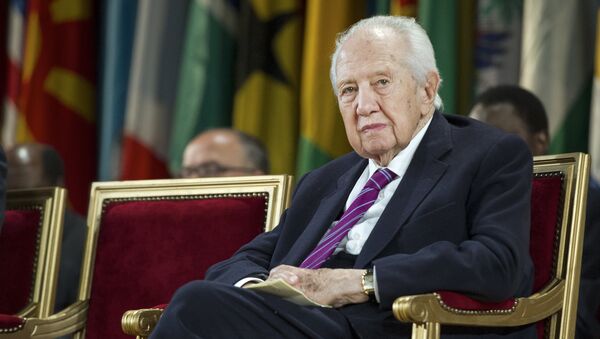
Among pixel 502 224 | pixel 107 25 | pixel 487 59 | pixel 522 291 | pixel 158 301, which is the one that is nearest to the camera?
pixel 502 224

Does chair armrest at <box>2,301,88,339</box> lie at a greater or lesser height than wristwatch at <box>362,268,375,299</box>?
lesser

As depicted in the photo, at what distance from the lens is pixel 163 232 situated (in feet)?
10.6

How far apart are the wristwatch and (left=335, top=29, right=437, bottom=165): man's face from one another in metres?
0.41

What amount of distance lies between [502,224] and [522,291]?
250mm

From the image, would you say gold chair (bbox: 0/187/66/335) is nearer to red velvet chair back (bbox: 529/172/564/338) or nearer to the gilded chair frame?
the gilded chair frame

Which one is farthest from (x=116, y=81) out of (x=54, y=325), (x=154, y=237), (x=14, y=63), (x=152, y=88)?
(x=54, y=325)

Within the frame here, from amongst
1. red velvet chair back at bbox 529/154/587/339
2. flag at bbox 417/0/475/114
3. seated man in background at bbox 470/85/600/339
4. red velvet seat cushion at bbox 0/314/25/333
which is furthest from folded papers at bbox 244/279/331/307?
flag at bbox 417/0/475/114

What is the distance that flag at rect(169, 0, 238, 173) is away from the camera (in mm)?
4824

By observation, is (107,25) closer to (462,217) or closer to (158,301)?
(158,301)

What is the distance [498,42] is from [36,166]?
1918mm


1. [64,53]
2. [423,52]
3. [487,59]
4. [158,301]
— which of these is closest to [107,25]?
[64,53]

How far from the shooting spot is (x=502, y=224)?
7.94 ft

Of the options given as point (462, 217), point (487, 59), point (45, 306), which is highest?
point (487, 59)

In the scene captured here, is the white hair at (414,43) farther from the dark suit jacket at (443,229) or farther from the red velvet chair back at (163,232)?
the red velvet chair back at (163,232)
